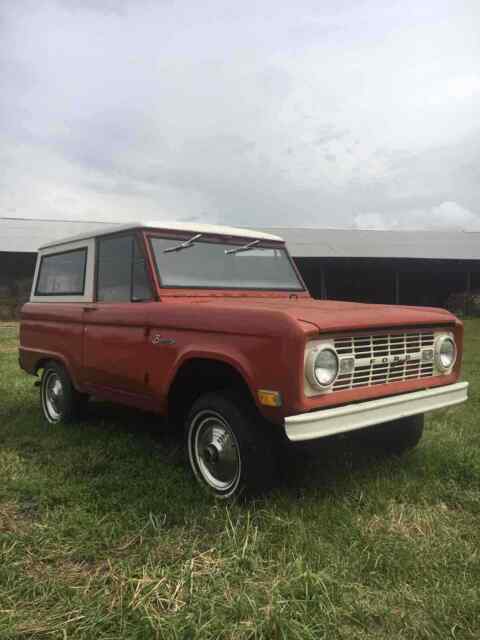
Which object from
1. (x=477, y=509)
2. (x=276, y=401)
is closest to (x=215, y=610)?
(x=276, y=401)

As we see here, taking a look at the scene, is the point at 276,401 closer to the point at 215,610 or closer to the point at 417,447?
the point at 215,610

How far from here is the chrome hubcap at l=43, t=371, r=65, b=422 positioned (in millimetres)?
5418

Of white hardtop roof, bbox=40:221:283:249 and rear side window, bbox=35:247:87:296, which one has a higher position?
white hardtop roof, bbox=40:221:283:249

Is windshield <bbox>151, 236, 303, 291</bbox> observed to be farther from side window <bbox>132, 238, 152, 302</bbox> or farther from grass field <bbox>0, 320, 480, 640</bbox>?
grass field <bbox>0, 320, 480, 640</bbox>

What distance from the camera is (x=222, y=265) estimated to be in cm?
455

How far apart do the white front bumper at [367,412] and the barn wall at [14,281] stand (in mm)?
18284

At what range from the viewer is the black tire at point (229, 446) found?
10.6ft

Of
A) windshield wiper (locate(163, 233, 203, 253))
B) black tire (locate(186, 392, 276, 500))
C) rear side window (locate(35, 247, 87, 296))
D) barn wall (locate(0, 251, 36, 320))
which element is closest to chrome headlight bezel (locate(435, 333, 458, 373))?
black tire (locate(186, 392, 276, 500))

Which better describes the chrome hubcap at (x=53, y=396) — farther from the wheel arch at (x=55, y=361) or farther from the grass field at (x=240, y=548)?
the grass field at (x=240, y=548)

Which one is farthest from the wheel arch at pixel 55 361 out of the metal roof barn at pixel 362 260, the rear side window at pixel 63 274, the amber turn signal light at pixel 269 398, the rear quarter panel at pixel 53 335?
the metal roof barn at pixel 362 260

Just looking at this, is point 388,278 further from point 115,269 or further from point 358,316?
point 358,316

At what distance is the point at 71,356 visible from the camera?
4934mm

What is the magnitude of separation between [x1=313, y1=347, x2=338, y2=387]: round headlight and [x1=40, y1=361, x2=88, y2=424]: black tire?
2.91 meters

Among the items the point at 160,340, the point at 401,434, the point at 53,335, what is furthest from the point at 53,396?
the point at 401,434
